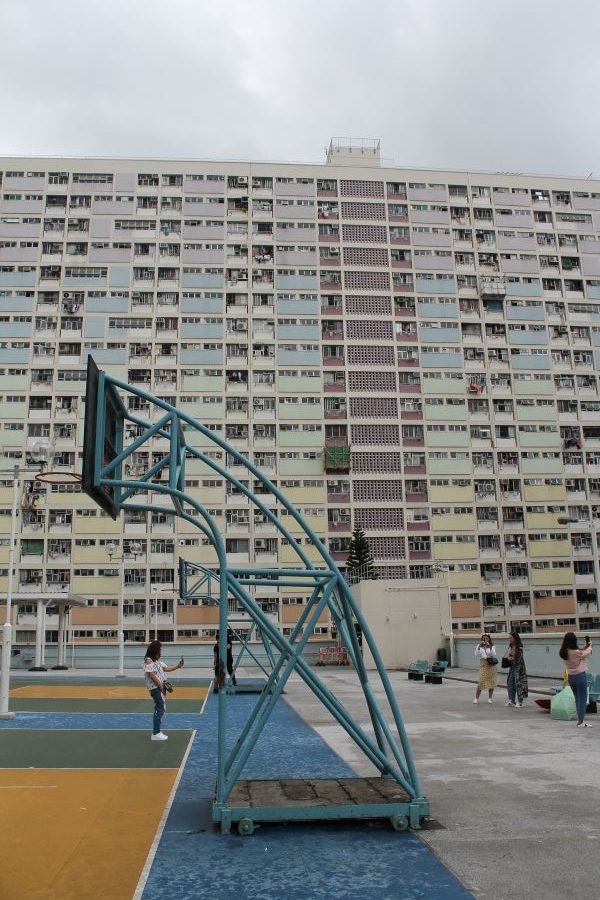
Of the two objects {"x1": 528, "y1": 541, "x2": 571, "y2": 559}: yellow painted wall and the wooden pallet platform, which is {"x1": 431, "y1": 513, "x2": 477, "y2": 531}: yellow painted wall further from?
the wooden pallet platform

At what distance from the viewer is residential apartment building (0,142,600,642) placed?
56.4 metres

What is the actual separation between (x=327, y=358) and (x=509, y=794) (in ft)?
175

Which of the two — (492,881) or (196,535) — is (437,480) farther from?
(492,881)

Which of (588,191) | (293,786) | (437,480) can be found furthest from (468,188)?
(293,786)

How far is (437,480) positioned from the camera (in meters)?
59.0

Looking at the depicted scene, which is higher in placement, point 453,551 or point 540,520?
point 540,520

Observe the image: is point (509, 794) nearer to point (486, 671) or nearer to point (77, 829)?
point (77, 829)

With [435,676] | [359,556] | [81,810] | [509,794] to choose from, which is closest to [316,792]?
[509,794]

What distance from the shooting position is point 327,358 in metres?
60.5

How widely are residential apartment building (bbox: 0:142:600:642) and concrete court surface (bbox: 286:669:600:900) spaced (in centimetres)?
4083

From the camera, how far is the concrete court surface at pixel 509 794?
5.83 meters

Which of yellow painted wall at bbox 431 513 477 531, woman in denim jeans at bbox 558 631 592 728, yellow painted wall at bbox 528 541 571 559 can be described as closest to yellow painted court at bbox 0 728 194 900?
woman in denim jeans at bbox 558 631 592 728

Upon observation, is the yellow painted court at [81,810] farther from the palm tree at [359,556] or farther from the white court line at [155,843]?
the palm tree at [359,556]

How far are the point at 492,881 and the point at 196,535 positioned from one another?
5210 centimetres
